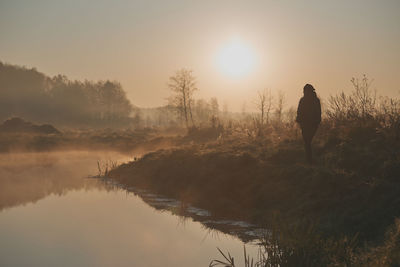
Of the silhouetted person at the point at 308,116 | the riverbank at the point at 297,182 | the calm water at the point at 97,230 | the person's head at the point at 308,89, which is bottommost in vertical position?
the calm water at the point at 97,230

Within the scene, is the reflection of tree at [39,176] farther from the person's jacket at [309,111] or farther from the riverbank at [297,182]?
the person's jacket at [309,111]

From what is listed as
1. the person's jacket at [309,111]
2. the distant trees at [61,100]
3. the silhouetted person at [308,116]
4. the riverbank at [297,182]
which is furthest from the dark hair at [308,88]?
the distant trees at [61,100]

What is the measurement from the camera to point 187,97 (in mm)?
70312

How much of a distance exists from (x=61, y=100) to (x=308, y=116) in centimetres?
10733

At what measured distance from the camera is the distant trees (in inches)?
4237

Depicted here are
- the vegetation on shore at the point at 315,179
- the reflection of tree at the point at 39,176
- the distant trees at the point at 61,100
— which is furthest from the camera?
the distant trees at the point at 61,100

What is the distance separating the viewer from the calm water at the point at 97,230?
12141mm

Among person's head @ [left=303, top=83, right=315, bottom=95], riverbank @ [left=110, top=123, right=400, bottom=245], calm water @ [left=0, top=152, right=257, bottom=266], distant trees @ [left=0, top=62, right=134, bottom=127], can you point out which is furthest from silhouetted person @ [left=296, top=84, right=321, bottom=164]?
distant trees @ [left=0, top=62, right=134, bottom=127]

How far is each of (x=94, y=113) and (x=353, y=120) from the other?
333 ft

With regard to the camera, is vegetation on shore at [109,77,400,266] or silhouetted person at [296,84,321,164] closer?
vegetation on shore at [109,77,400,266]

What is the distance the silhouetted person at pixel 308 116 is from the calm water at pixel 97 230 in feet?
16.3

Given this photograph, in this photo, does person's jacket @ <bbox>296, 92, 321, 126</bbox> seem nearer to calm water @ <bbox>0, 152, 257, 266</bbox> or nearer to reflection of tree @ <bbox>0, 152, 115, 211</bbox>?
calm water @ <bbox>0, 152, 257, 266</bbox>

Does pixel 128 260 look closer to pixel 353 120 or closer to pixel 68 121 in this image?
pixel 353 120

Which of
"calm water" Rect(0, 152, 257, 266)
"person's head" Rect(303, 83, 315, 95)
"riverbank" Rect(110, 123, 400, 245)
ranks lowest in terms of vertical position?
"calm water" Rect(0, 152, 257, 266)
